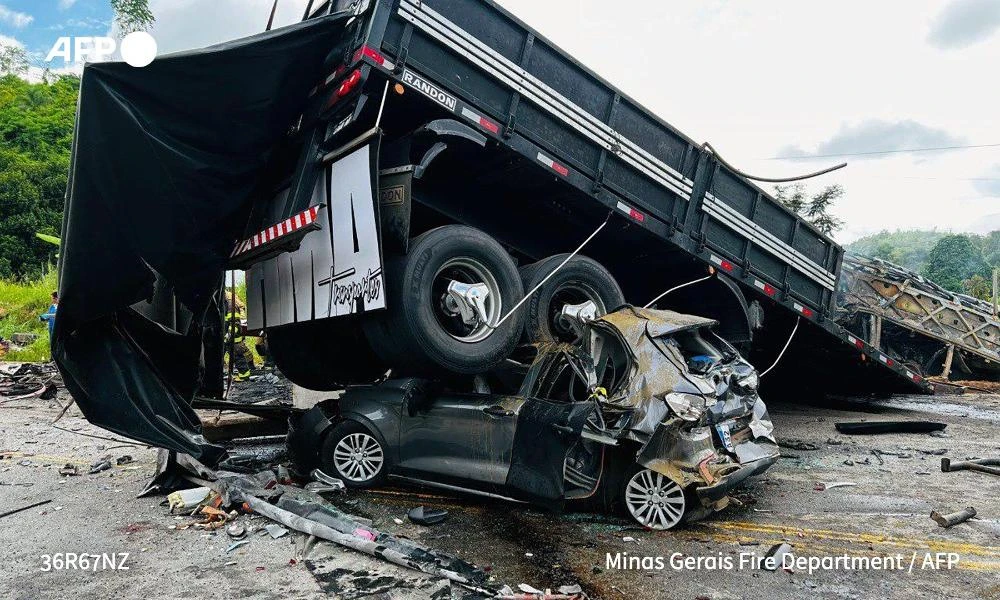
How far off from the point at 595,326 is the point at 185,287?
328 centimetres

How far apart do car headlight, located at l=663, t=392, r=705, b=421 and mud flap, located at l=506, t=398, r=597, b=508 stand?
0.52 meters

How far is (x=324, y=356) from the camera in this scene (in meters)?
6.66

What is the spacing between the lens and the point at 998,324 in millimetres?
12141

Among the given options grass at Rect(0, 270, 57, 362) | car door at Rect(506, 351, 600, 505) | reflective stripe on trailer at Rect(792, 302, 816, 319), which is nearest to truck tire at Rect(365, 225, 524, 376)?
car door at Rect(506, 351, 600, 505)

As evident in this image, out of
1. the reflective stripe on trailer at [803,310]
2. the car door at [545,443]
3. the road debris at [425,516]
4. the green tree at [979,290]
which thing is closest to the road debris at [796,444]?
the reflective stripe on trailer at [803,310]

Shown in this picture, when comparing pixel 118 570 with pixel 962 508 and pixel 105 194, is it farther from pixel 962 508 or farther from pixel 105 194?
pixel 962 508

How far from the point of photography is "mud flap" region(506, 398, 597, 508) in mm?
4203

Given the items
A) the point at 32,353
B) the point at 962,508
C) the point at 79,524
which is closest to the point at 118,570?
the point at 79,524

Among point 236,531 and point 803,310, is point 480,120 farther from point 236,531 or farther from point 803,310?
point 803,310

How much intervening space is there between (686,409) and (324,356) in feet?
13.0

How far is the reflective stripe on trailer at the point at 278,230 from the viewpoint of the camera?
4.88 metres

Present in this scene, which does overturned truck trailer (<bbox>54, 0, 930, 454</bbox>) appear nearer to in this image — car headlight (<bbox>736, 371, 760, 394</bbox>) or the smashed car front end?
the smashed car front end

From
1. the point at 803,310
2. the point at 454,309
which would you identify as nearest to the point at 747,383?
the point at 454,309

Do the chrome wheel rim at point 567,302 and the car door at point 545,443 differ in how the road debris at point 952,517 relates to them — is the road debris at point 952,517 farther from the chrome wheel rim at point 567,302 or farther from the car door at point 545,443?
the chrome wheel rim at point 567,302
